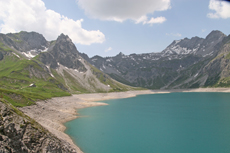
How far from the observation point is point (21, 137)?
80.7 feet

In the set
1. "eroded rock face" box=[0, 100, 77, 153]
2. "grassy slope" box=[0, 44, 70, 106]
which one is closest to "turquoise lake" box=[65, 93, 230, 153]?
"eroded rock face" box=[0, 100, 77, 153]

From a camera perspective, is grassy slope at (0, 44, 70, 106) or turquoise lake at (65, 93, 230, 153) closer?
turquoise lake at (65, 93, 230, 153)

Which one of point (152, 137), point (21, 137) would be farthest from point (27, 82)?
point (21, 137)

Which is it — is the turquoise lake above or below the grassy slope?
below

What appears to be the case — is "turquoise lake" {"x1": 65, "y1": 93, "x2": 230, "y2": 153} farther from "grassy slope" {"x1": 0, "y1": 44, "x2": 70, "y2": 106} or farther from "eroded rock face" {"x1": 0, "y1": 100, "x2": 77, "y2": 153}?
"grassy slope" {"x1": 0, "y1": 44, "x2": 70, "y2": 106}

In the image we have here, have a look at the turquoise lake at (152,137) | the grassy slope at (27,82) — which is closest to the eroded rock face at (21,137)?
the turquoise lake at (152,137)

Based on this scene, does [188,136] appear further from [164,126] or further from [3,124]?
[3,124]

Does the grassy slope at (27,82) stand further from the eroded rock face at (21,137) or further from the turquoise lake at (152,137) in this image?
the eroded rock face at (21,137)

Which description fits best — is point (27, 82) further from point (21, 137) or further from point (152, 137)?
point (21, 137)

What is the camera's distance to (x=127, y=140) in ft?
155

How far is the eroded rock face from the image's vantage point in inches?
892

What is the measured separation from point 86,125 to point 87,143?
763 inches

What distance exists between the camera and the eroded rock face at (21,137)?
74.4 ft

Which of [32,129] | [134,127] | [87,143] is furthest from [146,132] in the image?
[32,129]
